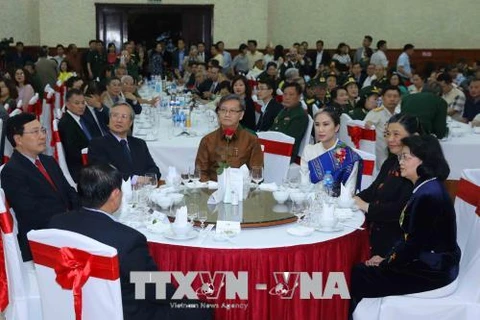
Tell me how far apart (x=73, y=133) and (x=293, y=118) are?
6.47 feet

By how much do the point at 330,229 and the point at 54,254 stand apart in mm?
1447

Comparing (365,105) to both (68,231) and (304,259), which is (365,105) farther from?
(68,231)

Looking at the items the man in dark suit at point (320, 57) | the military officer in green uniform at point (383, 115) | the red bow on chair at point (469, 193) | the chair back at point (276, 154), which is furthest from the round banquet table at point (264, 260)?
the man in dark suit at point (320, 57)

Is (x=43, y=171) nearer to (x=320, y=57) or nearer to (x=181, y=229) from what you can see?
(x=181, y=229)

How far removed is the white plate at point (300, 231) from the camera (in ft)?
10.6

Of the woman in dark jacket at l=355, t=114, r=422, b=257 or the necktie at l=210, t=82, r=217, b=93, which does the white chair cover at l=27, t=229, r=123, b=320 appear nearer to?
the woman in dark jacket at l=355, t=114, r=422, b=257

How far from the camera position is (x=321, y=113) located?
14.1ft

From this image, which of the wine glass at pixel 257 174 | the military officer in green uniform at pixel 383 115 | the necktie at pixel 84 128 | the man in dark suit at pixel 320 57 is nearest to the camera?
the wine glass at pixel 257 174

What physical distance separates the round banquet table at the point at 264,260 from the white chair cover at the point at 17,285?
0.61 m

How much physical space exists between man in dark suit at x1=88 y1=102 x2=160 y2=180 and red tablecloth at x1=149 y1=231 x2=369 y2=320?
1412 millimetres

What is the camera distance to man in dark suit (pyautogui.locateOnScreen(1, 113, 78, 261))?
3357 millimetres

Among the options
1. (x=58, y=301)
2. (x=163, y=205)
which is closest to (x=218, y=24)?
(x=163, y=205)

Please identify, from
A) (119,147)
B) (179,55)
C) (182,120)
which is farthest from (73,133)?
(179,55)

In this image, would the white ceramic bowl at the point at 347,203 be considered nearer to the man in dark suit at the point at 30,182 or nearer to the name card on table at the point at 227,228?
the name card on table at the point at 227,228
